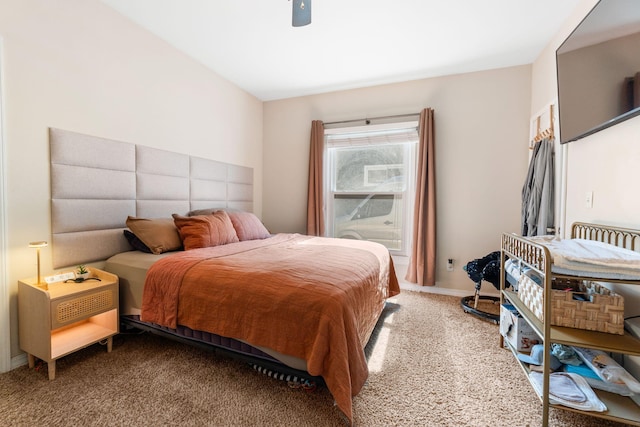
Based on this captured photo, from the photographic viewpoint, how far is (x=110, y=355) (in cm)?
188

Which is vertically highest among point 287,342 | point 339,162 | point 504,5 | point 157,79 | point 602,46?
point 504,5

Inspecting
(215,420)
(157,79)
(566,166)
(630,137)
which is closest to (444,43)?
(566,166)

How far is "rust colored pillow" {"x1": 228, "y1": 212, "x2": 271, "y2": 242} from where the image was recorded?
2936 mm

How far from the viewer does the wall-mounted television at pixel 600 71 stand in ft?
4.42

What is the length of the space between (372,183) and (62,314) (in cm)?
329

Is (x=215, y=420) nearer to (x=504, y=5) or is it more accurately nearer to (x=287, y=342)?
(x=287, y=342)

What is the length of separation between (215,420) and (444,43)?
11.4 feet

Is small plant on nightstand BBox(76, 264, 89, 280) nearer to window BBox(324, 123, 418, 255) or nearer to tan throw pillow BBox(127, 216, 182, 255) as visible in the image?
tan throw pillow BBox(127, 216, 182, 255)

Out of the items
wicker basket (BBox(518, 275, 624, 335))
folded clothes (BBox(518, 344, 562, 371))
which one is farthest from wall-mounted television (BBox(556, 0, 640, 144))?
folded clothes (BBox(518, 344, 562, 371))

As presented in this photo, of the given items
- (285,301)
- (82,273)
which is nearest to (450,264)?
(285,301)

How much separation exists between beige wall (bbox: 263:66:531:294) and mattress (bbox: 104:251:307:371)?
8.28ft

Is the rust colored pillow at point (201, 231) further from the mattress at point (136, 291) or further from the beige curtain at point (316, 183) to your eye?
the beige curtain at point (316, 183)

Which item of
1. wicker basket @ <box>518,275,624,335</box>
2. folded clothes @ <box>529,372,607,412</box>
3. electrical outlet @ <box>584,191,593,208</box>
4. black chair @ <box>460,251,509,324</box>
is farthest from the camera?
black chair @ <box>460,251,509,324</box>

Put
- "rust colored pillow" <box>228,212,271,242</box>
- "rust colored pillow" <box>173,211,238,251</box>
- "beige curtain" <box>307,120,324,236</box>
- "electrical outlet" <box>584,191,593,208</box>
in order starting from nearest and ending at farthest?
"electrical outlet" <box>584,191,593,208</box> < "rust colored pillow" <box>173,211,238,251</box> < "rust colored pillow" <box>228,212,271,242</box> < "beige curtain" <box>307,120,324,236</box>
